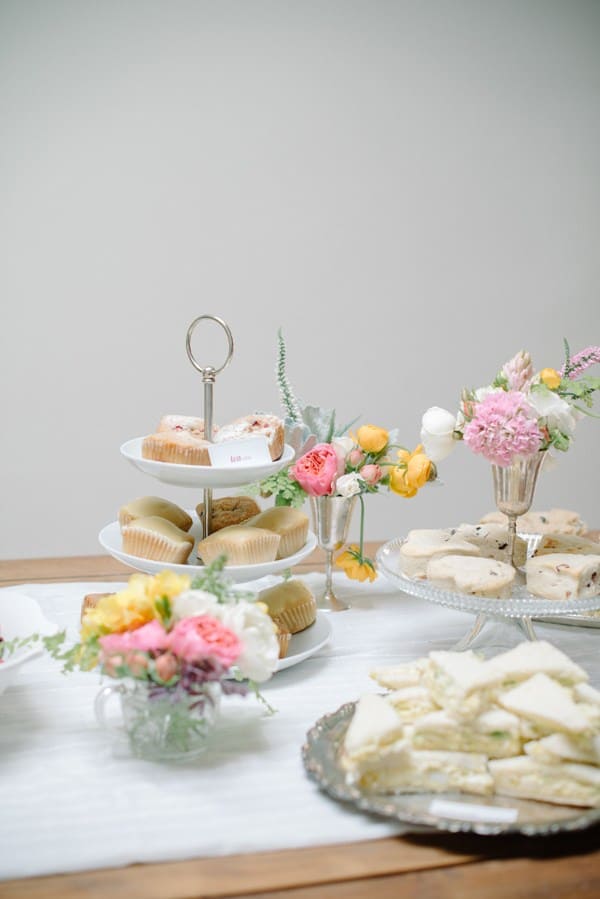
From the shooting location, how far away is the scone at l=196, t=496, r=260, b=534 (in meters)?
1.60

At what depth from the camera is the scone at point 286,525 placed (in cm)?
153

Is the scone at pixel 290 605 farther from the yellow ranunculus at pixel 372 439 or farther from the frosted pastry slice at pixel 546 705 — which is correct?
the frosted pastry slice at pixel 546 705

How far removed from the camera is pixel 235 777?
1.14 meters

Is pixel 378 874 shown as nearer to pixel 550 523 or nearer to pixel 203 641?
pixel 203 641

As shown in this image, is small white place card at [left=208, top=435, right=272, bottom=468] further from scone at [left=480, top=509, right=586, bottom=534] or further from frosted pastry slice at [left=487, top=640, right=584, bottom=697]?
scone at [left=480, top=509, right=586, bottom=534]

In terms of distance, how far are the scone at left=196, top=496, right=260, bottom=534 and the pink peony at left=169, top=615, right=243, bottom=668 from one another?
0.48 m

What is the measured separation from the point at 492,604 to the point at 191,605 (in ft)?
1.67

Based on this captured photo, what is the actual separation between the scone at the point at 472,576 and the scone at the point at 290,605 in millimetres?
211

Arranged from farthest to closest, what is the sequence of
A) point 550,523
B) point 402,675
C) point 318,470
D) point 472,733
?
point 550,523
point 318,470
point 402,675
point 472,733

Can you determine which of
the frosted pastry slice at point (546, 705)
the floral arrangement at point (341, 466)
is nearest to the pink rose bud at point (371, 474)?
the floral arrangement at point (341, 466)

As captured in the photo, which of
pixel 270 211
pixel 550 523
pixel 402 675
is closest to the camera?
pixel 402 675

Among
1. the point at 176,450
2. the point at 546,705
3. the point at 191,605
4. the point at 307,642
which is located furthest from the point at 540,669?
the point at 176,450

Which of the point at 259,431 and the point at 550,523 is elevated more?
the point at 259,431

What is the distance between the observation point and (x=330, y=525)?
182 centimetres
